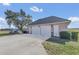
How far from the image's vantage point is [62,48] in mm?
3223

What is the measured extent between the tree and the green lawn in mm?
380

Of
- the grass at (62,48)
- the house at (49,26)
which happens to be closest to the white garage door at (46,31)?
the house at (49,26)

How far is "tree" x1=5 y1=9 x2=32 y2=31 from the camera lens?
3235mm

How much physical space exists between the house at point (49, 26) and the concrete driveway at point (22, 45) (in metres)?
0.08

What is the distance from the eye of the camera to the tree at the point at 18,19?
10.6ft

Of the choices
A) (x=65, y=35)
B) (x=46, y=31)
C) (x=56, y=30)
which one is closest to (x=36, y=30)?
(x=46, y=31)

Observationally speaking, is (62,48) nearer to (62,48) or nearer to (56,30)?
(62,48)

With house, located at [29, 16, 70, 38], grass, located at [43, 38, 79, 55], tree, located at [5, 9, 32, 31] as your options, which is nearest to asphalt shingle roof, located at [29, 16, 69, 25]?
house, located at [29, 16, 70, 38]

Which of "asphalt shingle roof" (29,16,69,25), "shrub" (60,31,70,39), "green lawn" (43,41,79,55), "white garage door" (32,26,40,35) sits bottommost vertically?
"green lawn" (43,41,79,55)

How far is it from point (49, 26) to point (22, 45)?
41 cm

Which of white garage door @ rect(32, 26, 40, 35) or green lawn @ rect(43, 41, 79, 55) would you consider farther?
white garage door @ rect(32, 26, 40, 35)

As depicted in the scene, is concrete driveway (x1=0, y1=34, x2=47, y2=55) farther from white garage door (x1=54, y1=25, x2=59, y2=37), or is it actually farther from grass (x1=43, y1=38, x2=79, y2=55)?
white garage door (x1=54, y1=25, x2=59, y2=37)

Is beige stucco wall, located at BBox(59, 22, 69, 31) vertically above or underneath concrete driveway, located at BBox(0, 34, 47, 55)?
above
